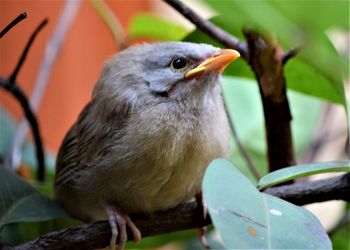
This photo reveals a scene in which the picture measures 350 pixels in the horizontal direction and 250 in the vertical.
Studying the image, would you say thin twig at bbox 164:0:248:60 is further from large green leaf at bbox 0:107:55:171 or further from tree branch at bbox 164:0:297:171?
large green leaf at bbox 0:107:55:171

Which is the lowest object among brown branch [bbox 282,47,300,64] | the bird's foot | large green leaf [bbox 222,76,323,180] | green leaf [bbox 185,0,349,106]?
large green leaf [bbox 222,76,323,180]

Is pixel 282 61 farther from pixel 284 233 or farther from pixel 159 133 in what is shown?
pixel 284 233

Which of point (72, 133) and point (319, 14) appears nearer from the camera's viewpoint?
point (319, 14)

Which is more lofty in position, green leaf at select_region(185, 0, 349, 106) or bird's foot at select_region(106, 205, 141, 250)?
green leaf at select_region(185, 0, 349, 106)

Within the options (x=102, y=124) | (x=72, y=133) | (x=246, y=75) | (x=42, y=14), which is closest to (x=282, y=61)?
(x=246, y=75)

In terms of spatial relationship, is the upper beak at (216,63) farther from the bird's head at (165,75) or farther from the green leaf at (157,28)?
the green leaf at (157,28)

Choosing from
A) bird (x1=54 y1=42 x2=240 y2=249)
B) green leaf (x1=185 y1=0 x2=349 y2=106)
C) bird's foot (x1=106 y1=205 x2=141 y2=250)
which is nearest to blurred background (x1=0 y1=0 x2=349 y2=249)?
green leaf (x1=185 y1=0 x2=349 y2=106)
